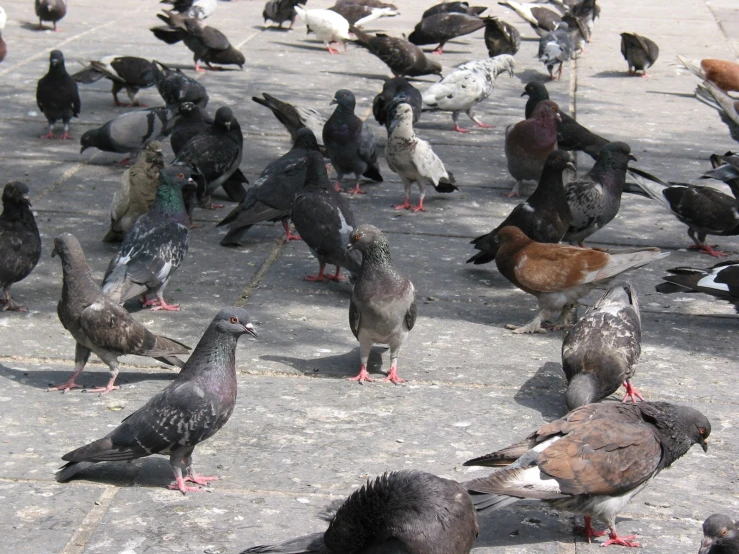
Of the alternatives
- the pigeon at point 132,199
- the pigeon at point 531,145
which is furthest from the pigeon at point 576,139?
the pigeon at point 132,199

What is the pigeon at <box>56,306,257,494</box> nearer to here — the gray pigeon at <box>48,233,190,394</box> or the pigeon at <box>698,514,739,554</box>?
the gray pigeon at <box>48,233,190,394</box>

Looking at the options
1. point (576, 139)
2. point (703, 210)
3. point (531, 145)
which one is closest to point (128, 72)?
point (531, 145)

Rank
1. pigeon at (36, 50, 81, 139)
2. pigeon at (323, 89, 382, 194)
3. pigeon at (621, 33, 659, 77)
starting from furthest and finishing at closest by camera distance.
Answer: pigeon at (621, 33, 659, 77), pigeon at (36, 50, 81, 139), pigeon at (323, 89, 382, 194)

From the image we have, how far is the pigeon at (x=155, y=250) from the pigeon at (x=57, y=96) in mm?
3499

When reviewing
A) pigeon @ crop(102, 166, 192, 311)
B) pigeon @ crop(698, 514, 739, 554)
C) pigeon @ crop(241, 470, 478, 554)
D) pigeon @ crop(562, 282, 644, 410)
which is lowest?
pigeon @ crop(102, 166, 192, 311)

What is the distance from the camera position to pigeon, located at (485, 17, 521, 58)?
1463 centimetres

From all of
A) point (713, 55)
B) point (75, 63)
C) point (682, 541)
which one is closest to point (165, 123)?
point (75, 63)

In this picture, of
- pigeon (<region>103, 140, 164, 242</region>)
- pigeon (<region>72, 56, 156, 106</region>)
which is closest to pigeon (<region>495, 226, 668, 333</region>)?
pigeon (<region>103, 140, 164, 242</region>)

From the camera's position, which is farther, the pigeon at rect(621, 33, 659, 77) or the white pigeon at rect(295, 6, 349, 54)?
the white pigeon at rect(295, 6, 349, 54)

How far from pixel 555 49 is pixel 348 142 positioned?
16.7 feet

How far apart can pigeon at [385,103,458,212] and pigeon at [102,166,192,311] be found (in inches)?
84.4

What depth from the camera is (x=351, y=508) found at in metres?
3.62

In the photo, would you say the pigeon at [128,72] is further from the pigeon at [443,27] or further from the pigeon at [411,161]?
the pigeon at [443,27]

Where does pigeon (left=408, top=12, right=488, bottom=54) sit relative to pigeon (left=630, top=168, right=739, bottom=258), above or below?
above
